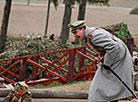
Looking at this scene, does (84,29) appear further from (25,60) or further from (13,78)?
(13,78)

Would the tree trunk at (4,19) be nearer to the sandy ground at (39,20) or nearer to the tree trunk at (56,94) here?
the tree trunk at (56,94)

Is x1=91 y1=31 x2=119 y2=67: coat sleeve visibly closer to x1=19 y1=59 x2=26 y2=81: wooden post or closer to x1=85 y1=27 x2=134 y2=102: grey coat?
x1=85 y1=27 x2=134 y2=102: grey coat

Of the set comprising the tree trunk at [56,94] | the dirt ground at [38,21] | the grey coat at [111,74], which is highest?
the grey coat at [111,74]

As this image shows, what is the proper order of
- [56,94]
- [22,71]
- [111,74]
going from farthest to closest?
[22,71]
[56,94]
[111,74]

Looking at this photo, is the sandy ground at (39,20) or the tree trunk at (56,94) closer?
the tree trunk at (56,94)

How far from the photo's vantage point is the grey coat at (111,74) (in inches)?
164

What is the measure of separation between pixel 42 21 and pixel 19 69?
115 feet

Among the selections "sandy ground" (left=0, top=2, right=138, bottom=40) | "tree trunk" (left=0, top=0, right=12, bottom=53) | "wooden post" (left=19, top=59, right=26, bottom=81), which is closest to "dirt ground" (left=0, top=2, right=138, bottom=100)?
"sandy ground" (left=0, top=2, right=138, bottom=40)

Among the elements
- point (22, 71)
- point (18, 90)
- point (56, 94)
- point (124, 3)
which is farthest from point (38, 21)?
point (124, 3)

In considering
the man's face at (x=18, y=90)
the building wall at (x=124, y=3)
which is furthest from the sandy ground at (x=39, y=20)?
the man's face at (x=18, y=90)

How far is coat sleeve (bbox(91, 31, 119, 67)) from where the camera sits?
4125 mm

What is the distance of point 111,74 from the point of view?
4.24 m

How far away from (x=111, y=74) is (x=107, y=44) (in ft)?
1.18

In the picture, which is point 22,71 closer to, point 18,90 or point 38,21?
point 18,90
